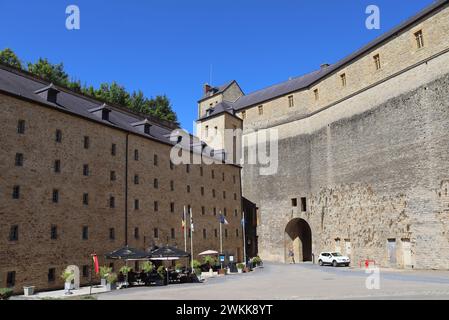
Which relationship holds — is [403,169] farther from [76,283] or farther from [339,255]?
[76,283]

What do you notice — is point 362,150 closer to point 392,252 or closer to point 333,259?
point 392,252

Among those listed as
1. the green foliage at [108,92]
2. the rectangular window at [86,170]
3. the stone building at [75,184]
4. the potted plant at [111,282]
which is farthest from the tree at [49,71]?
the potted plant at [111,282]

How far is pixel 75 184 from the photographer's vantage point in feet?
94.0

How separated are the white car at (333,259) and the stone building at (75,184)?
12.9 metres

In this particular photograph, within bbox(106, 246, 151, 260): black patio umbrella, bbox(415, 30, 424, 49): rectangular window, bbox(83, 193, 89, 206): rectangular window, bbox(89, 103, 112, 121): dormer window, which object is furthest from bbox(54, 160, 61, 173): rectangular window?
bbox(415, 30, 424, 49): rectangular window

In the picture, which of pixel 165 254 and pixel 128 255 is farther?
pixel 165 254

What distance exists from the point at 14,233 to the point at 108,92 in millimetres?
38438

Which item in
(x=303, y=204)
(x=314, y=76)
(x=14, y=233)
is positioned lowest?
(x=14, y=233)

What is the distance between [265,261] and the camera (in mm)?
54938

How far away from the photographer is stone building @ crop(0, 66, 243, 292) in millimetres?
24344

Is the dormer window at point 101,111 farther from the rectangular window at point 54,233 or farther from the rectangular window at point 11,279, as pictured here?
the rectangular window at point 11,279

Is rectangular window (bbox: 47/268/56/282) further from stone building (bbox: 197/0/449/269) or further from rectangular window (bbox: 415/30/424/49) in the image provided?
rectangular window (bbox: 415/30/424/49)

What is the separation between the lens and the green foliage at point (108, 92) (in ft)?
156

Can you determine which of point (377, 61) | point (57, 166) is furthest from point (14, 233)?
point (377, 61)
